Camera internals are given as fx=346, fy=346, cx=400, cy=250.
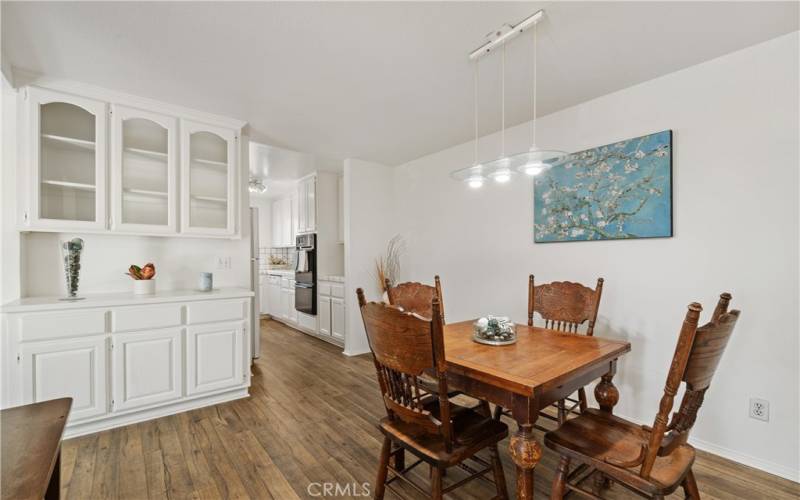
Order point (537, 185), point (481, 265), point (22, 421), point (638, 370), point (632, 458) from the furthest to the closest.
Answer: point (481, 265) → point (537, 185) → point (638, 370) → point (632, 458) → point (22, 421)

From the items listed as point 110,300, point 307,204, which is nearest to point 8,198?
point 110,300

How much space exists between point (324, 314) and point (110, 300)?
2621 mm

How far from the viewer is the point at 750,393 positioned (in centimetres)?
200

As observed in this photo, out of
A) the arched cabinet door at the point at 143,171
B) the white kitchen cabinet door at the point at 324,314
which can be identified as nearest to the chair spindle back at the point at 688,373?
the arched cabinet door at the point at 143,171

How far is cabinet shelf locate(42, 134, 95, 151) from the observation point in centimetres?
240

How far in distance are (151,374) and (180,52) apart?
2.17 m

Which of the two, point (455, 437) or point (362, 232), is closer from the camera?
point (455, 437)

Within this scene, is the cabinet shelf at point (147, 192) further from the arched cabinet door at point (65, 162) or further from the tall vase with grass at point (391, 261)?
the tall vase with grass at point (391, 261)

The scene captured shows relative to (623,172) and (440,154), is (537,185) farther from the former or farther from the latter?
(440,154)

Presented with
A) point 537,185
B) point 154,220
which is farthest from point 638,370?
point 154,220

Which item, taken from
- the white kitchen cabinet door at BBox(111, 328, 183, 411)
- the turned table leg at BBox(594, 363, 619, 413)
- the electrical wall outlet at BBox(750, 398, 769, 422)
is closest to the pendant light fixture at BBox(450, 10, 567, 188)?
the turned table leg at BBox(594, 363, 619, 413)

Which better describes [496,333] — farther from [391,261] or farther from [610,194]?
[391,261]

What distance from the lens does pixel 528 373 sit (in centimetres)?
133

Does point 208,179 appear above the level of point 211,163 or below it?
below
